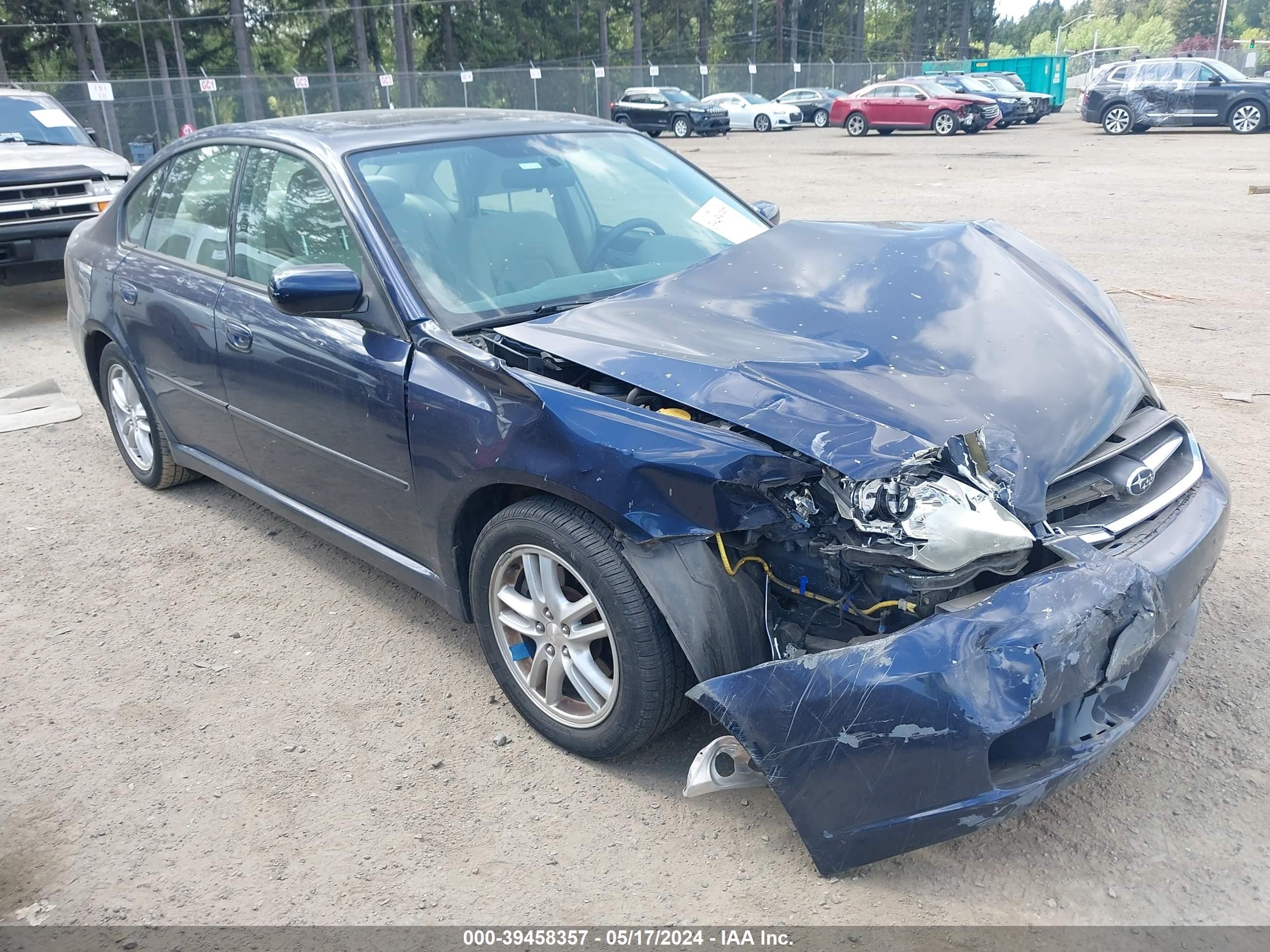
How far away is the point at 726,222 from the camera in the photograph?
4012 mm

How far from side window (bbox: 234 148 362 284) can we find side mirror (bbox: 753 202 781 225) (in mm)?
1802

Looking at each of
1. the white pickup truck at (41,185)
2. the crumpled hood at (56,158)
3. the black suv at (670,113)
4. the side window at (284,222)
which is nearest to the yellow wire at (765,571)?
the side window at (284,222)

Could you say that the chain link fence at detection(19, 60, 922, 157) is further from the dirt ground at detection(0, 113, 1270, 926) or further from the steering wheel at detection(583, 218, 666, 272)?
the dirt ground at detection(0, 113, 1270, 926)

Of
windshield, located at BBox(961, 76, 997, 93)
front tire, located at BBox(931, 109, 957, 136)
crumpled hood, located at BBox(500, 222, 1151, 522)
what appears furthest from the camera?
windshield, located at BBox(961, 76, 997, 93)

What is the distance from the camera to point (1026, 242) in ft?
12.1

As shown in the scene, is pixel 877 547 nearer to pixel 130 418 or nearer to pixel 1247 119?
pixel 130 418

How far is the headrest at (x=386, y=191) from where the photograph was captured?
3334 mm

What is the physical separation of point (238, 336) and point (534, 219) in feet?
4.01

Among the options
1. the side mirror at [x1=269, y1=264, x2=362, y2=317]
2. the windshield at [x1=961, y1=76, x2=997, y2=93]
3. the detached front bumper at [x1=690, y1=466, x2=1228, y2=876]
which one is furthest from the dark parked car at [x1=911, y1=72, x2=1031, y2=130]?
the detached front bumper at [x1=690, y1=466, x2=1228, y2=876]

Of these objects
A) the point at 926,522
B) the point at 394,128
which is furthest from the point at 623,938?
the point at 394,128

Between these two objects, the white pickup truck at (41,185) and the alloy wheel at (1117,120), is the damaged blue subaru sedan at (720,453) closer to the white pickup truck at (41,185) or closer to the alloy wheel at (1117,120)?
the white pickup truck at (41,185)

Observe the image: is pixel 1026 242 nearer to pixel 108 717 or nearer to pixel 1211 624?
pixel 1211 624

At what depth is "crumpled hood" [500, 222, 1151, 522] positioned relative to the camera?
2402 millimetres

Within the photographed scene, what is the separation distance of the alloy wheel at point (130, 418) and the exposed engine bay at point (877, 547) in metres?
3.40
